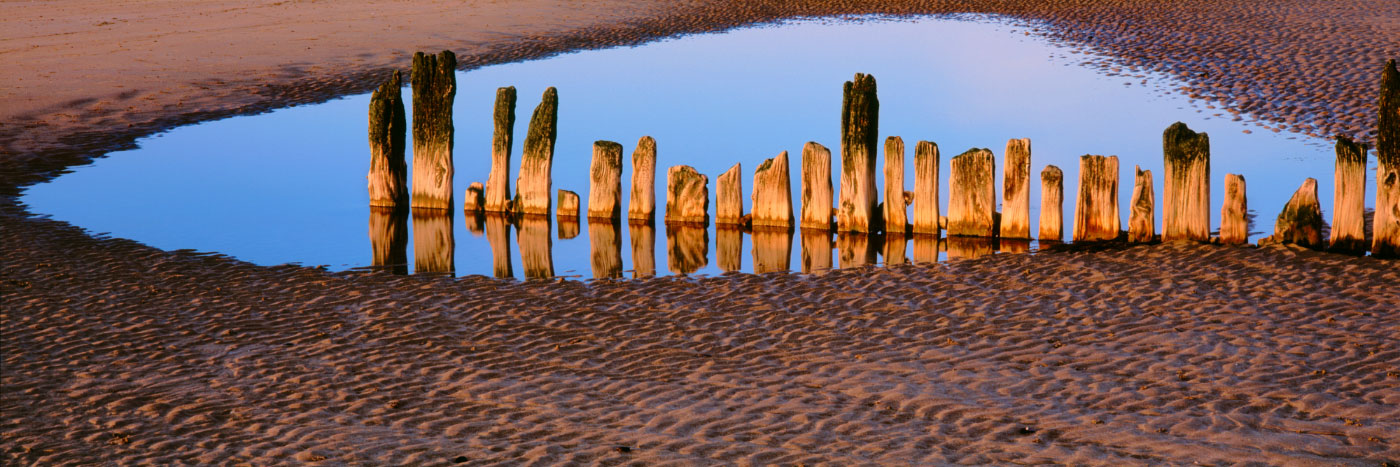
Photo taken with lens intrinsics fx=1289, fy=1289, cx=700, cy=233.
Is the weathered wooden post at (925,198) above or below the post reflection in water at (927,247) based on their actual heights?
above

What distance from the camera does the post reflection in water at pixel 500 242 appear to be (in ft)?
31.5

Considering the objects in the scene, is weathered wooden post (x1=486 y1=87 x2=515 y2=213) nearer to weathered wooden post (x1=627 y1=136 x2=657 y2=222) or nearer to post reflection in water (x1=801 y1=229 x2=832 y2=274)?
weathered wooden post (x1=627 y1=136 x2=657 y2=222)

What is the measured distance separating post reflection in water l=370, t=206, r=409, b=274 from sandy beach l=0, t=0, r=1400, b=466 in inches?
23.8

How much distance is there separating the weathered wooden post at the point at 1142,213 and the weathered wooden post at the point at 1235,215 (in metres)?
0.49

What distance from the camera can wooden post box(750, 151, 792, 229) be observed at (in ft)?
34.3

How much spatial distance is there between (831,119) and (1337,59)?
278 inches

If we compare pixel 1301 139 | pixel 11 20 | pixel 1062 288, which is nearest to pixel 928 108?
pixel 1301 139

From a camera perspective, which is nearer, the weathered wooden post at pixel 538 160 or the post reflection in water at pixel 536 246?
the post reflection in water at pixel 536 246

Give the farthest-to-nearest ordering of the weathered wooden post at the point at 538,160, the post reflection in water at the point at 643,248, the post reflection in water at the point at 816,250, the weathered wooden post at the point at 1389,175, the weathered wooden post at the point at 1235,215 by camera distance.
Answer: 1. the weathered wooden post at the point at 538,160
2. the post reflection in water at the point at 643,248
3. the post reflection in water at the point at 816,250
4. the weathered wooden post at the point at 1235,215
5. the weathered wooden post at the point at 1389,175

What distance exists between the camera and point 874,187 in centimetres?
1046

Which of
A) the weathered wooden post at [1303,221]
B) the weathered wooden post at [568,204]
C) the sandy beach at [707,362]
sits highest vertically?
the weathered wooden post at [568,204]

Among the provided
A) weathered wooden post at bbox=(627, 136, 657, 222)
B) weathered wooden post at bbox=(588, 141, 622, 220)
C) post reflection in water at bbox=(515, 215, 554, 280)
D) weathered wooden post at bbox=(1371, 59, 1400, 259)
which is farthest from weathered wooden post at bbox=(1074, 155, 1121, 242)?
post reflection in water at bbox=(515, 215, 554, 280)

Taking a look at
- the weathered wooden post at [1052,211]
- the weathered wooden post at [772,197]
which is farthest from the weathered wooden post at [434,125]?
the weathered wooden post at [1052,211]

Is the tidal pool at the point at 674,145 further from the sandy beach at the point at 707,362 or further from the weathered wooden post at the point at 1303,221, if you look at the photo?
the weathered wooden post at the point at 1303,221
